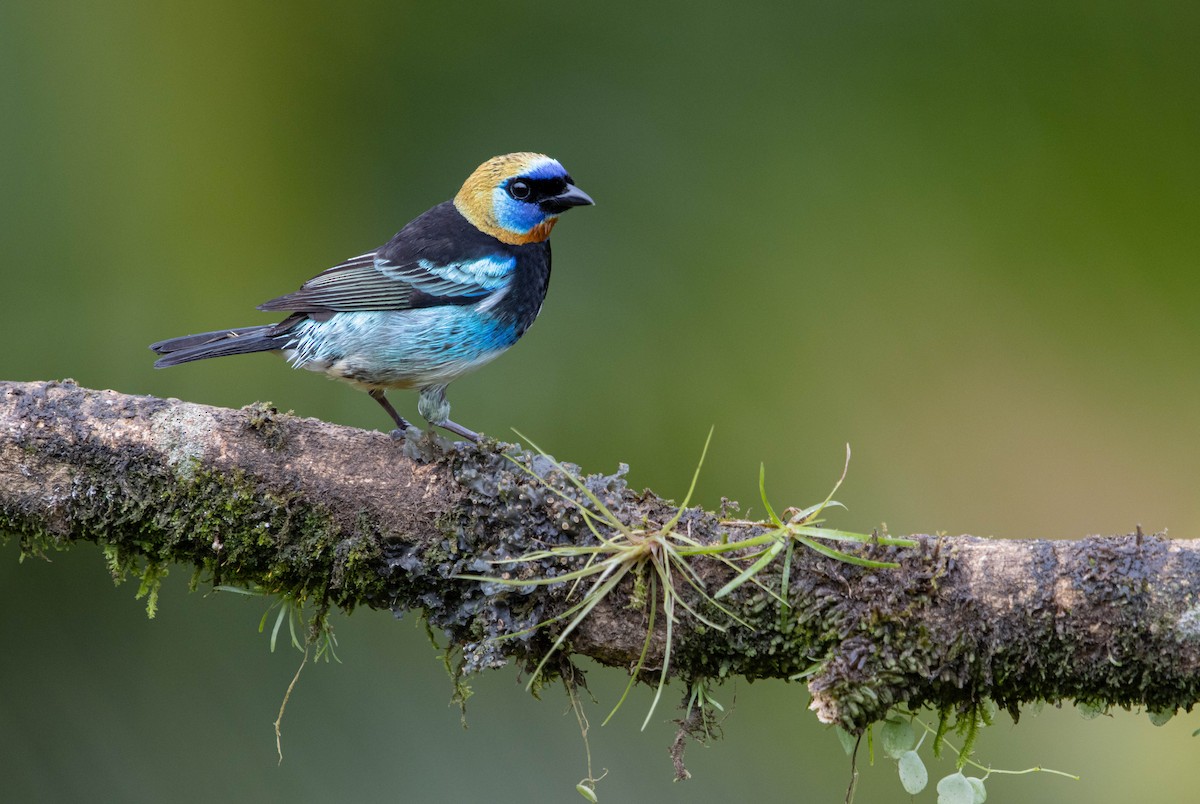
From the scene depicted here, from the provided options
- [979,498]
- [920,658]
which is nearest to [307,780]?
[920,658]

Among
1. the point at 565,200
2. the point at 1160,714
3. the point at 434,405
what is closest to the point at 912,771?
the point at 1160,714

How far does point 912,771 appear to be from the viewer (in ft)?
6.95

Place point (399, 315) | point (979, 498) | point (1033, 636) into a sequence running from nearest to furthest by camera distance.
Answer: point (1033, 636)
point (399, 315)
point (979, 498)

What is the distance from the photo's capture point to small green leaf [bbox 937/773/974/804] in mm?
2182

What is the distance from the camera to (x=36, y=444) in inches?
92.2

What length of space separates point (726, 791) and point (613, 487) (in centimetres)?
180

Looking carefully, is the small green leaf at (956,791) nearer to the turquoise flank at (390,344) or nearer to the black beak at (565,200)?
the turquoise flank at (390,344)

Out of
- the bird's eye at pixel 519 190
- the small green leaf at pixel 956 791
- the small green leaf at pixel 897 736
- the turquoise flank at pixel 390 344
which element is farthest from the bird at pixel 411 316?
the small green leaf at pixel 956 791

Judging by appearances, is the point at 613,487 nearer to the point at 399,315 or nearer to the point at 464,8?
the point at 399,315

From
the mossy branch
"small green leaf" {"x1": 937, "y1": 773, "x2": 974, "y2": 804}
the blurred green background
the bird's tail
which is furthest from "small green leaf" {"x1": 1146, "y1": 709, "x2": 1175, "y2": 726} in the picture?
the bird's tail

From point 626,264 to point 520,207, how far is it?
3.10 ft

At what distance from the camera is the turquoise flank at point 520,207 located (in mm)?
3428

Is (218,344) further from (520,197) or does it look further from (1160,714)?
(1160,714)

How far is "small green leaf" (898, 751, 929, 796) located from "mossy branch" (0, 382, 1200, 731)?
12cm
